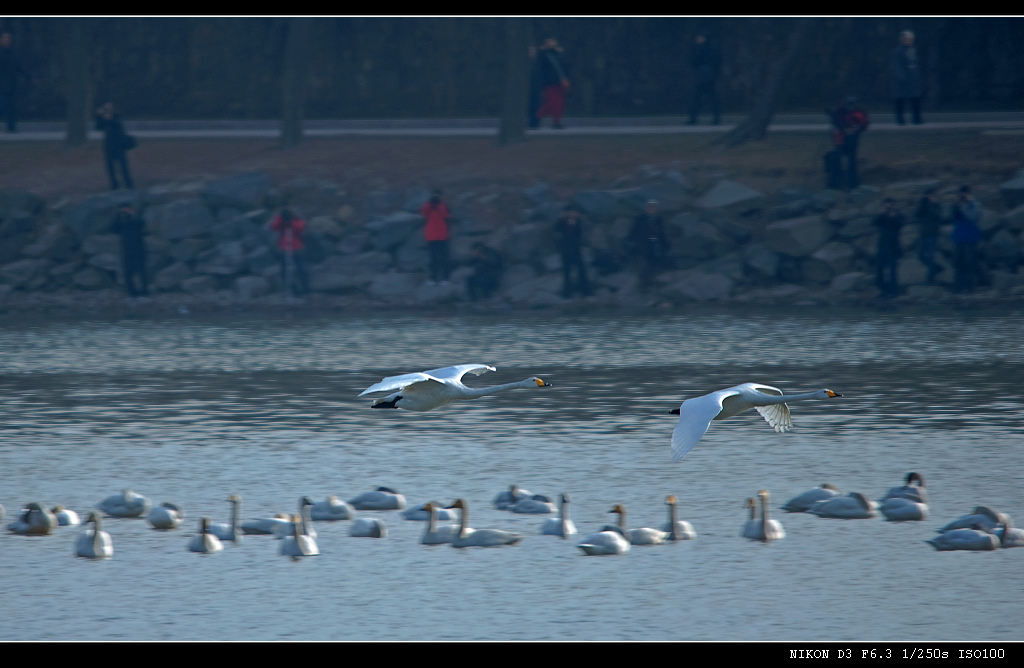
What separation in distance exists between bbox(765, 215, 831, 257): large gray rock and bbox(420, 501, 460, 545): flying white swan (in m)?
23.4

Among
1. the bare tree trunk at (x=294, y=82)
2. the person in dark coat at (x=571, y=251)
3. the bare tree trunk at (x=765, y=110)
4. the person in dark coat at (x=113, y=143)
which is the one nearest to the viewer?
the person in dark coat at (x=571, y=251)

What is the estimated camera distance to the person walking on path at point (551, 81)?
42.4 meters

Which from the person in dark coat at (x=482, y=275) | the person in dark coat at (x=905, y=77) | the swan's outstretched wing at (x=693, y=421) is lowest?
the person in dark coat at (x=482, y=275)

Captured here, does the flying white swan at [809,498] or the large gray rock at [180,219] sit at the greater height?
the large gray rock at [180,219]

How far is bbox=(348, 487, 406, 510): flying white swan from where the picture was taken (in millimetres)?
18109

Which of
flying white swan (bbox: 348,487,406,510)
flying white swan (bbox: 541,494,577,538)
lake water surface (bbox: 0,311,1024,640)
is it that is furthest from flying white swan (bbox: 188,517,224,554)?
flying white swan (bbox: 541,494,577,538)

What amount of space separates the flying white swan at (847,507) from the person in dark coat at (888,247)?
20.5 m

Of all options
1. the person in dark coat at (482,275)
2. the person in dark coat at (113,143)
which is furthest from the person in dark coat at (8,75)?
the person in dark coat at (482,275)

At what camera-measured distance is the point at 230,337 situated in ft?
111

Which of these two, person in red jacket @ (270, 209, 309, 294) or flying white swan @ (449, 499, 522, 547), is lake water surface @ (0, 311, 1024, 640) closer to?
flying white swan @ (449, 499, 522, 547)

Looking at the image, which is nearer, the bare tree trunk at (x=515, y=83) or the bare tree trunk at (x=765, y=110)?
the bare tree trunk at (x=765, y=110)

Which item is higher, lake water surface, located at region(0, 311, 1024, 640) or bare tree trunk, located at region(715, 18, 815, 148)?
bare tree trunk, located at region(715, 18, 815, 148)

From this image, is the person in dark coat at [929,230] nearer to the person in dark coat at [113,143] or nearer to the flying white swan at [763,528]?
the person in dark coat at [113,143]

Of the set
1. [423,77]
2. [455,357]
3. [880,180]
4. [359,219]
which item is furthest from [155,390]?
[423,77]
